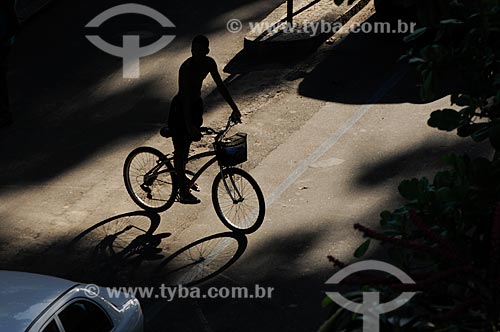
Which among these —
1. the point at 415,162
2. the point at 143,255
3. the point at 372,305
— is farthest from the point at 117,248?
the point at 372,305

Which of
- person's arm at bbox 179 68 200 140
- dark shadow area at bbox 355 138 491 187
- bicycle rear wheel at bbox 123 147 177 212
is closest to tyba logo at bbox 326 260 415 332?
person's arm at bbox 179 68 200 140

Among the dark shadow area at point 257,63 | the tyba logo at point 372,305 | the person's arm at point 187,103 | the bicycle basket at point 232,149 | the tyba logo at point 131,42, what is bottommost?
the dark shadow area at point 257,63

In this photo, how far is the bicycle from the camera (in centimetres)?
995

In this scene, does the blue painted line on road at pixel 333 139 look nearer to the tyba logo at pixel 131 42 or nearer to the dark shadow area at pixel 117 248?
the dark shadow area at pixel 117 248

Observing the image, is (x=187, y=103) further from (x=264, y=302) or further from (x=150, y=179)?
(x=264, y=302)

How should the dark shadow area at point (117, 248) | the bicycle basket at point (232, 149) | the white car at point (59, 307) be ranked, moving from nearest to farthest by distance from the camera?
1. the white car at point (59, 307)
2. the dark shadow area at point (117, 248)
3. the bicycle basket at point (232, 149)

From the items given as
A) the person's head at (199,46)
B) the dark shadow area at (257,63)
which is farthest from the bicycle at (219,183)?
the dark shadow area at (257,63)

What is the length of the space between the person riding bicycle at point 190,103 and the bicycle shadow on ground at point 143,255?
67 cm

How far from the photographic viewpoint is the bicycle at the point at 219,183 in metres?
9.95

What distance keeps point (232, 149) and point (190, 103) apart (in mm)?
701

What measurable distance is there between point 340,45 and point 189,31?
2.50 meters

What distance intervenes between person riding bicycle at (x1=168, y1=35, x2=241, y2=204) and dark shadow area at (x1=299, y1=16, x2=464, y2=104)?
129 inches

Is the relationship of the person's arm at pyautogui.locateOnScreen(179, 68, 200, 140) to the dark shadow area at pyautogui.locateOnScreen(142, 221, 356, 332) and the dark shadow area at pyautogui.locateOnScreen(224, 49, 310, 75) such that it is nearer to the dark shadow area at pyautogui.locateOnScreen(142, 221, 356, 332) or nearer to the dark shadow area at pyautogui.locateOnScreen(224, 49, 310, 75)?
the dark shadow area at pyautogui.locateOnScreen(142, 221, 356, 332)

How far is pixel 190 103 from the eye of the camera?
401 inches
